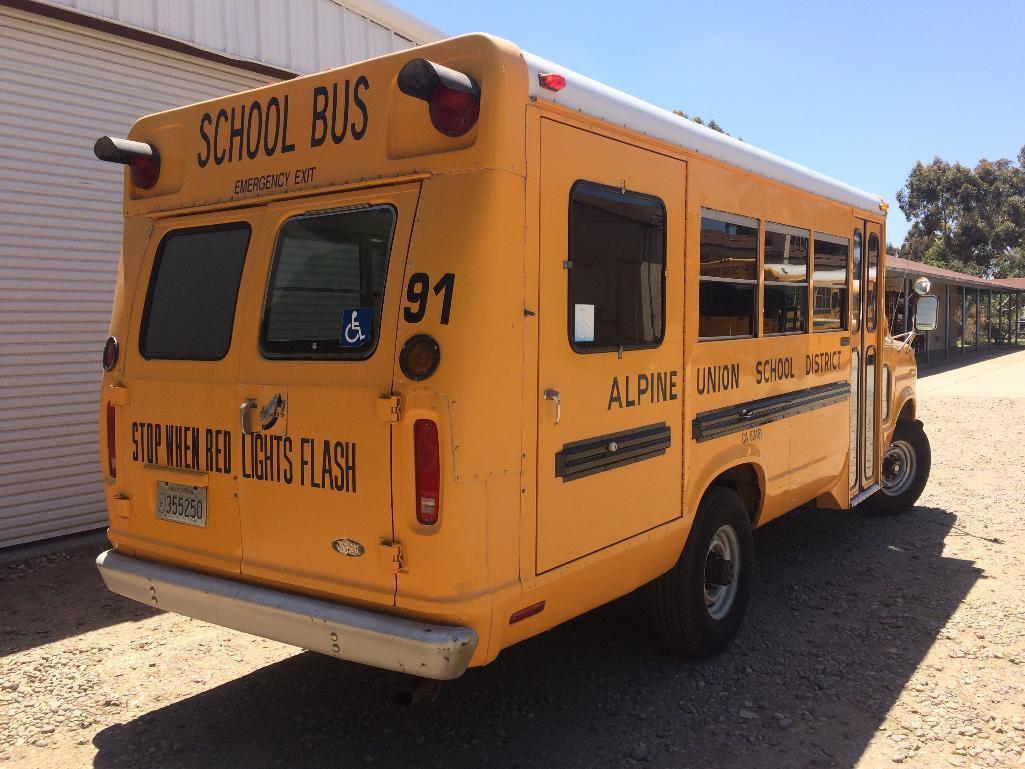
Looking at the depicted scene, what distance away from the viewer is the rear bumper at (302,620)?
9.14 ft

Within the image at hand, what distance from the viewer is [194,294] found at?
12.2 ft

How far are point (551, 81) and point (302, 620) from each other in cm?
216

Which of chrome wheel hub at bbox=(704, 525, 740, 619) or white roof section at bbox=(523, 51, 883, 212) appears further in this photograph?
chrome wheel hub at bbox=(704, 525, 740, 619)

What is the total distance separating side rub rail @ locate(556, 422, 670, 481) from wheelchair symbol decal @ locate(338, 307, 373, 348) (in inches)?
33.3

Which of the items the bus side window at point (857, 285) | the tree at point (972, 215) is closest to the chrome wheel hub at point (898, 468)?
the bus side window at point (857, 285)

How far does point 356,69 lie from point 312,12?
5.51 metres

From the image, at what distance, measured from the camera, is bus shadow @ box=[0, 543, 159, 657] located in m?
4.85

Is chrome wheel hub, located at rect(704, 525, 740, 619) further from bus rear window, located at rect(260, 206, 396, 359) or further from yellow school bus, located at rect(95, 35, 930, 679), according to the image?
bus rear window, located at rect(260, 206, 396, 359)

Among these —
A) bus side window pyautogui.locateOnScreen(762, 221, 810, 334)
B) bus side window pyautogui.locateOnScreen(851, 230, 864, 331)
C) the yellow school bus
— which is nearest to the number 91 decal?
the yellow school bus

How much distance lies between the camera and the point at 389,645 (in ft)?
9.32

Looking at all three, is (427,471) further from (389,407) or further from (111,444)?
(111,444)

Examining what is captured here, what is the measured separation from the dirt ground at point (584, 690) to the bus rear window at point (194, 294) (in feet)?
5.47

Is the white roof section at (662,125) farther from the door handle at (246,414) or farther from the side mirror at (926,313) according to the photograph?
the side mirror at (926,313)

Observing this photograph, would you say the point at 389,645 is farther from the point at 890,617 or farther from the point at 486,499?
the point at 890,617
